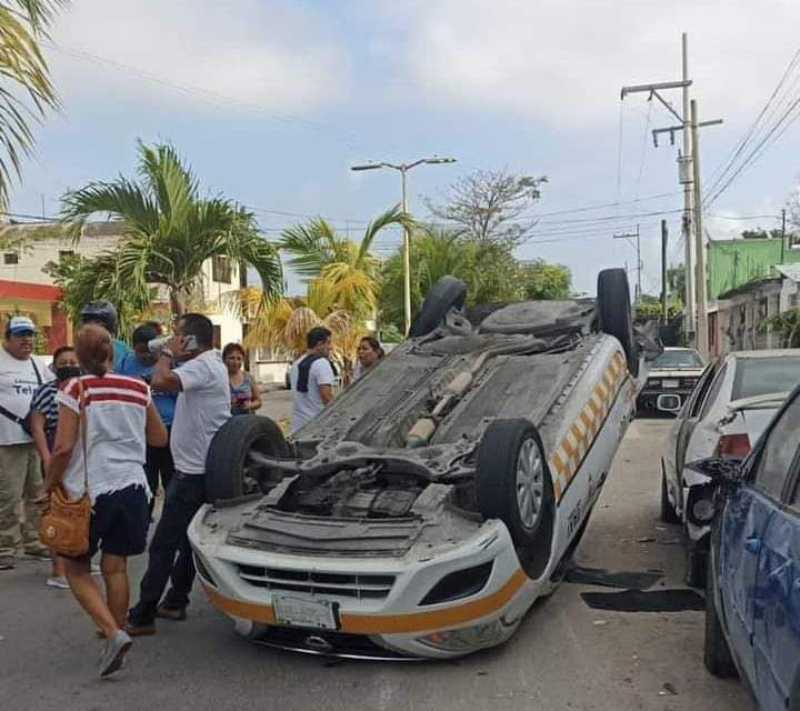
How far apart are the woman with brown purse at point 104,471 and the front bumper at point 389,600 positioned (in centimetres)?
41

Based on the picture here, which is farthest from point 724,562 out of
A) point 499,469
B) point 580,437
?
point 580,437

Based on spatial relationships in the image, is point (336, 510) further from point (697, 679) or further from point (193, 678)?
point (697, 679)

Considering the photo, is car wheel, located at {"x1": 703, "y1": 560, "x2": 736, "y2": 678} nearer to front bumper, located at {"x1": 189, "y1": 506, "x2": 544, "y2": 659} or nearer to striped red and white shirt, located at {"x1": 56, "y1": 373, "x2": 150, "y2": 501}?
front bumper, located at {"x1": 189, "y1": 506, "x2": 544, "y2": 659}

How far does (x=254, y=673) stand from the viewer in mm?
4891

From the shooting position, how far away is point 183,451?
18.9ft

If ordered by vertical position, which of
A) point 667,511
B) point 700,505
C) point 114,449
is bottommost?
point 667,511

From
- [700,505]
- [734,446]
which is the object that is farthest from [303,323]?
[700,505]

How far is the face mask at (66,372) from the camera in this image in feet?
22.3

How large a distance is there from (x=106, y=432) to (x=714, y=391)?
4.32 m

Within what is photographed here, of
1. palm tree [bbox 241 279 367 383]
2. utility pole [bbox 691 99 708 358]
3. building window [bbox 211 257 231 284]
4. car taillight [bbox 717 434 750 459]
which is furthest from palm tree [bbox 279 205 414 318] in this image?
utility pole [bbox 691 99 708 358]

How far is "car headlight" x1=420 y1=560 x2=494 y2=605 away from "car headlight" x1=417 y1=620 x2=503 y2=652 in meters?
0.18

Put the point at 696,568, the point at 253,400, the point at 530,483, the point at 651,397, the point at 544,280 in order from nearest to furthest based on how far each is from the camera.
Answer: the point at 530,483, the point at 696,568, the point at 253,400, the point at 651,397, the point at 544,280

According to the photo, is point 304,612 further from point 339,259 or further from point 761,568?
point 339,259

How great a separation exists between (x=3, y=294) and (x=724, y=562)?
2602 cm
